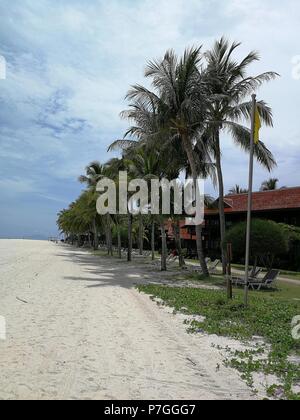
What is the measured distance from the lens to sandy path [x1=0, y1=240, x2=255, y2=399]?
16.6 ft

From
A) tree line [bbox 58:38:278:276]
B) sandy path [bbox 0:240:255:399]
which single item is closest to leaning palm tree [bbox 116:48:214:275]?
tree line [bbox 58:38:278:276]

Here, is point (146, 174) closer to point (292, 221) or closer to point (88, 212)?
point (292, 221)

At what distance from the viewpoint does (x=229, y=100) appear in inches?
842

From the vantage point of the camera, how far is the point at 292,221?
27453mm

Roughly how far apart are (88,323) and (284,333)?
369 centimetres

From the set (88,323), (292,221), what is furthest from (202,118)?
(88,323)

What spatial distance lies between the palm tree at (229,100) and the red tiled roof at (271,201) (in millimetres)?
6947

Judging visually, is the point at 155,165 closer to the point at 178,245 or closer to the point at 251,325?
the point at 178,245

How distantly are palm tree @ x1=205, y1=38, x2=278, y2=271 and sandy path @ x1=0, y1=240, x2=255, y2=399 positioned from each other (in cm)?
1167

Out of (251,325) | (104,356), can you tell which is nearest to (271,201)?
(251,325)

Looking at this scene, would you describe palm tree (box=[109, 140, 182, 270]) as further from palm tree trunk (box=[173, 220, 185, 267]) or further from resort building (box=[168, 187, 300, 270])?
resort building (box=[168, 187, 300, 270])

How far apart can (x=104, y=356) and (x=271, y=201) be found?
24.4 metres

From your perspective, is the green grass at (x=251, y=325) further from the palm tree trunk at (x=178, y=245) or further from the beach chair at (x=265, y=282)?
the palm tree trunk at (x=178, y=245)

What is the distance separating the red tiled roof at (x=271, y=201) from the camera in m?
27.4
